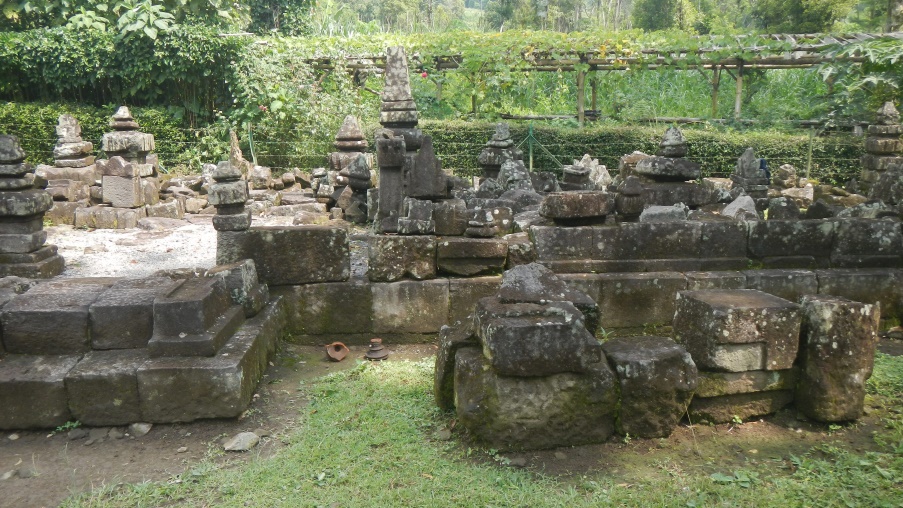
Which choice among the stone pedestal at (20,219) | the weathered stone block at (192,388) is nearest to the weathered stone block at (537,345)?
the weathered stone block at (192,388)

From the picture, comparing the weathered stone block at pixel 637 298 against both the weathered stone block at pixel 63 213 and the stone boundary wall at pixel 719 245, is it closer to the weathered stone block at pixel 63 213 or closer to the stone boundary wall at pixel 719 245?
the stone boundary wall at pixel 719 245

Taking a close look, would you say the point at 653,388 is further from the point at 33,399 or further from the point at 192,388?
the point at 33,399

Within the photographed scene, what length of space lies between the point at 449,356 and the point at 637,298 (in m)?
2.30

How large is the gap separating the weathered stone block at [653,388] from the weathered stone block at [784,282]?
7.45ft

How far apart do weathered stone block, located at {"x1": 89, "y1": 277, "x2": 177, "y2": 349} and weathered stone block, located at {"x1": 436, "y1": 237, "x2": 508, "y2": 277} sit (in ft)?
7.48

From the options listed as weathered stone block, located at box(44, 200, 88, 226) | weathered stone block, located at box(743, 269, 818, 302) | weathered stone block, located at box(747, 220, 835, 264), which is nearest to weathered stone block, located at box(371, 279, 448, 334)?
weathered stone block, located at box(743, 269, 818, 302)

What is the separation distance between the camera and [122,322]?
4727 millimetres

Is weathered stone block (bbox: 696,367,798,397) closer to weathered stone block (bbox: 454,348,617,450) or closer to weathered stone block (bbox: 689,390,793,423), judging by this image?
weathered stone block (bbox: 689,390,793,423)

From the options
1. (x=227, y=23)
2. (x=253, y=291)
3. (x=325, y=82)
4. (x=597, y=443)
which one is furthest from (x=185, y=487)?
(x=227, y=23)

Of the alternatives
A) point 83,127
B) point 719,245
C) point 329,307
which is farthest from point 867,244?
point 83,127

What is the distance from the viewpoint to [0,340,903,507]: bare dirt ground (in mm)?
3832

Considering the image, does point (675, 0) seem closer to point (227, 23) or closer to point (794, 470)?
point (227, 23)

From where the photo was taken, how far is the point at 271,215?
1191 centimetres

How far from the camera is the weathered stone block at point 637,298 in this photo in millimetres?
5988
